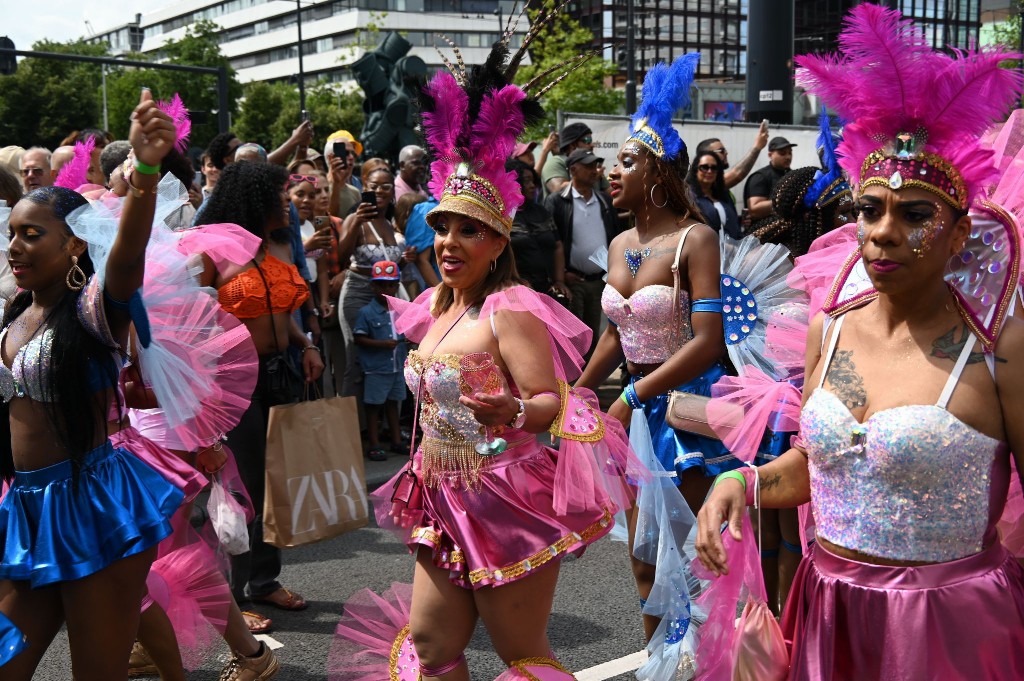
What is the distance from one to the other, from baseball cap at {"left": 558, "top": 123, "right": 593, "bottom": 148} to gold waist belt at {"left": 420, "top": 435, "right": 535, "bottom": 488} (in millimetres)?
7258

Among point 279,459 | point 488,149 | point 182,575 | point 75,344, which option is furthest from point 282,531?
point 488,149

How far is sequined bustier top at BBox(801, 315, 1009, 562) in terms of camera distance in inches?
90.7

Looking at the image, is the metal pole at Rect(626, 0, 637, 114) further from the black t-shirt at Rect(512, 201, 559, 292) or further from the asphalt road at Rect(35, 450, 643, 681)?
the asphalt road at Rect(35, 450, 643, 681)

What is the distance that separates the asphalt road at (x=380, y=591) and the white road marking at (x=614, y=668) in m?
0.04

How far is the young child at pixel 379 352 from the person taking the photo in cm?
789

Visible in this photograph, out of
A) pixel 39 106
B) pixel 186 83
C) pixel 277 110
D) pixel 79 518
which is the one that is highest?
pixel 186 83

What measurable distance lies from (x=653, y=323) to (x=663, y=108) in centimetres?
94

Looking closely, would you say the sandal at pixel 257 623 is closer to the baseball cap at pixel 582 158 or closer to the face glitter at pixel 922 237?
the face glitter at pixel 922 237

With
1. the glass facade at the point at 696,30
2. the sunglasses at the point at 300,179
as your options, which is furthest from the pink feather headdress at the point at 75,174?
the glass facade at the point at 696,30

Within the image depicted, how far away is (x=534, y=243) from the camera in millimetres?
8883

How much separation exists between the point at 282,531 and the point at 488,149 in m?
2.38

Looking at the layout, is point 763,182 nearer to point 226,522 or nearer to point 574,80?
point 226,522

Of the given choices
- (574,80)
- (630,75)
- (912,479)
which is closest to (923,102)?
(912,479)

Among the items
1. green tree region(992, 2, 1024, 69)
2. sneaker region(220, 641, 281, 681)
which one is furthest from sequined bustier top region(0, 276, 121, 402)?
green tree region(992, 2, 1024, 69)
